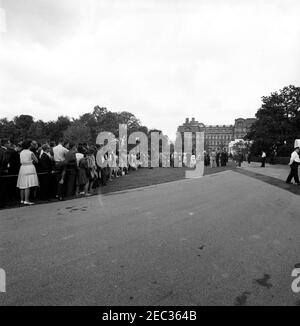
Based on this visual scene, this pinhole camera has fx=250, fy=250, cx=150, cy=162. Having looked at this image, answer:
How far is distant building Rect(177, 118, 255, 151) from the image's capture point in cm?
15375

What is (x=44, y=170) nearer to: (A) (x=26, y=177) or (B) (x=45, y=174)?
(B) (x=45, y=174)

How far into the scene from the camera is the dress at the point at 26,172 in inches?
305

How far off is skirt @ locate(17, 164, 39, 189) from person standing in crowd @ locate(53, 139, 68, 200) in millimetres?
939

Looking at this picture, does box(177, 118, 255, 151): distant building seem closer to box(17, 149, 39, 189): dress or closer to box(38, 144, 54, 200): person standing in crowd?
box(38, 144, 54, 200): person standing in crowd

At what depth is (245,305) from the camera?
8.38 ft

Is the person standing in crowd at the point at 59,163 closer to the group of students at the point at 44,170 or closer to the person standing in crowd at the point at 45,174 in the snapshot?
the group of students at the point at 44,170

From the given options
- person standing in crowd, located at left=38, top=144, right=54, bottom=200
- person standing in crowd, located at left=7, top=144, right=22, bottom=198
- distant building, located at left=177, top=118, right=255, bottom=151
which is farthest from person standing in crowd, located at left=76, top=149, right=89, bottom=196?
distant building, located at left=177, top=118, right=255, bottom=151

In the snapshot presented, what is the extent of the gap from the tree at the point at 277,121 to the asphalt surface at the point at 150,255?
184 ft

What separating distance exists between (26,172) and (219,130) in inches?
6603

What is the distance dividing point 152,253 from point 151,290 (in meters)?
1.02

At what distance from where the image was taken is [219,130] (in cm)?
16638

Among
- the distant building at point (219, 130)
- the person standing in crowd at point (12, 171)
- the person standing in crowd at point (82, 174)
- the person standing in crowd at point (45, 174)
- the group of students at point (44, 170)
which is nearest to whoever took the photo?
the group of students at point (44, 170)

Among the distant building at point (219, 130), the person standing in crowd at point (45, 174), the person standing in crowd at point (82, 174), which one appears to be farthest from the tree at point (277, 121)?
the distant building at point (219, 130)
